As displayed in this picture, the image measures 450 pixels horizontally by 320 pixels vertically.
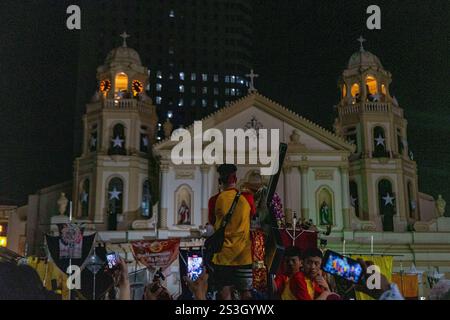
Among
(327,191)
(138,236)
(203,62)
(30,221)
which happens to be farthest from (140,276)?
(203,62)

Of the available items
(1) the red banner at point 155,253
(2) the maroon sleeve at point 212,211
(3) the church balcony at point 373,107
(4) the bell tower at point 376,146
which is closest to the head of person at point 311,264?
(2) the maroon sleeve at point 212,211

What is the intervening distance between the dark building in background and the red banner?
183 ft

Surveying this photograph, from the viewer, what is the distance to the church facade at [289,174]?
34781mm

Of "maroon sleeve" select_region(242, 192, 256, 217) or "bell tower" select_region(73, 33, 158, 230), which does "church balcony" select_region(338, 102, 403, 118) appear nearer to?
Result: "bell tower" select_region(73, 33, 158, 230)

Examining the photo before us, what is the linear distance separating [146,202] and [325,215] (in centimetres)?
1196

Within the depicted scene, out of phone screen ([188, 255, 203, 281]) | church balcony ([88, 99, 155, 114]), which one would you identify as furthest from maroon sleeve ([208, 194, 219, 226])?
church balcony ([88, 99, 155, 114])

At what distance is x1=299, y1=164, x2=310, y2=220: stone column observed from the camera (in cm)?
3544

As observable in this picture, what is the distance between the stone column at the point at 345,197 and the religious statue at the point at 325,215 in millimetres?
885

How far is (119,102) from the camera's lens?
38.2 metres

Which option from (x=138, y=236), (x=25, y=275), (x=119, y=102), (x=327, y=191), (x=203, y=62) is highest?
(x=203, y=62)

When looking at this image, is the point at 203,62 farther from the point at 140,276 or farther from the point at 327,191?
the point at 140,276

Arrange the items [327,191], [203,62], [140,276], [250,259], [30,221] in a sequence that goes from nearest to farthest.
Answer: [250,259] < [140,276] < [327,191] < [30,221] < [203,62]

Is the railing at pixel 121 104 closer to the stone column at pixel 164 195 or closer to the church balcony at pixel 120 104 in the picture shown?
the church balcony at pixel 120 104

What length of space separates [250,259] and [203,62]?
6518 cm
